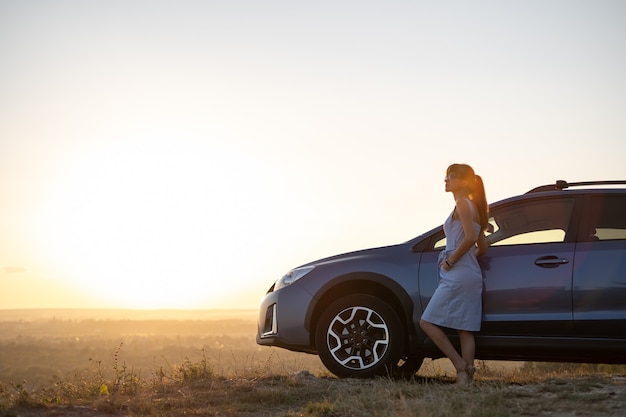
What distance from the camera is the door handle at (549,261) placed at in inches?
265

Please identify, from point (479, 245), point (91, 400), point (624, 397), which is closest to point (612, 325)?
point (624, 397)

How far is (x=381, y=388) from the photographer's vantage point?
6562mm

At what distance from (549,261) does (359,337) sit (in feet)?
5.99

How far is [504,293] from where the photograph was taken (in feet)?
22.5

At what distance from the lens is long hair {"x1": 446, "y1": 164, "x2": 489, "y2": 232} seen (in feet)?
22.7

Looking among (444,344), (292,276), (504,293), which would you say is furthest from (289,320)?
(504,293)

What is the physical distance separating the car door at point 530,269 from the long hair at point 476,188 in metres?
0.29

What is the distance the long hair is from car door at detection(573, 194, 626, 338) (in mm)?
814

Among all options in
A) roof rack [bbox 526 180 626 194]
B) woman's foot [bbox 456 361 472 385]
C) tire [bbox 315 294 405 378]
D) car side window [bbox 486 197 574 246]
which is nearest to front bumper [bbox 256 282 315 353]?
tire [bbox 315 294 405 378]

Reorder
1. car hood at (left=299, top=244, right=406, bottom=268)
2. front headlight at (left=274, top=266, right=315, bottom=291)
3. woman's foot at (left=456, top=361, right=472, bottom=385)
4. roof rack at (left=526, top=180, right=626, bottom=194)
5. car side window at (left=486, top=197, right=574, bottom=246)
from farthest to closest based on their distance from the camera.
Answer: front headlight at (left=274, top=266, right=315, bottom=291), car hood at (left=299, top=244, right=406, bottom=268), roof rack at (left=526, top=180, right=626, bottom=194), car side window at (left=486, top=197, right=574, bottom=246), woman's foot at (left=456, top=361, right=472, bottom=385)

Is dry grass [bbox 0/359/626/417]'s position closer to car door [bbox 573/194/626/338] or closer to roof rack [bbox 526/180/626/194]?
car door [bbox 573/194/626/338]

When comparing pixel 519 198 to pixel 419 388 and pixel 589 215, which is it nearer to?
pixel 589 215

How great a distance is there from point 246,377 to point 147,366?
4.36ft

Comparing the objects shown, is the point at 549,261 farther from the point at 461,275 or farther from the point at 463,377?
the point at 463,377
